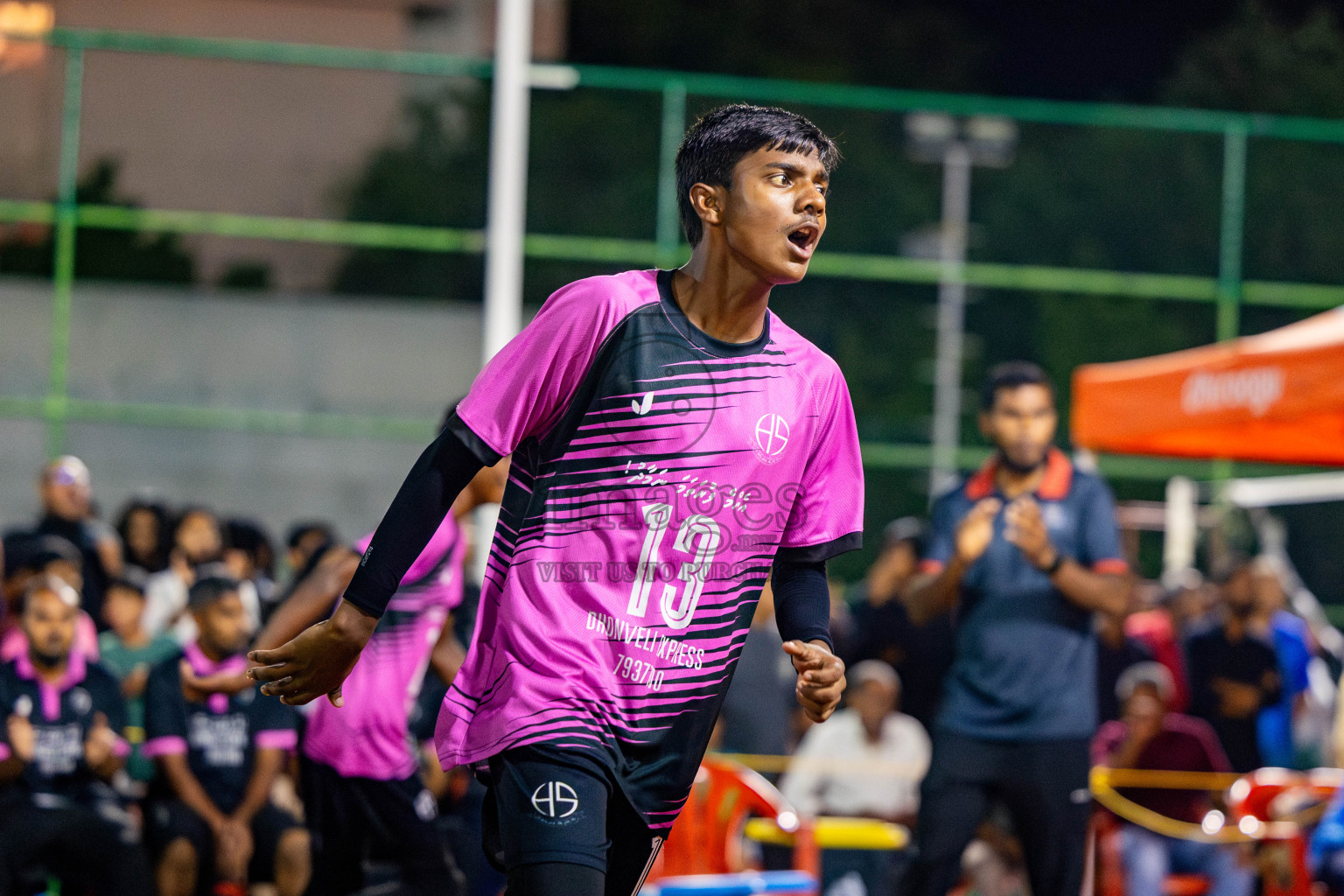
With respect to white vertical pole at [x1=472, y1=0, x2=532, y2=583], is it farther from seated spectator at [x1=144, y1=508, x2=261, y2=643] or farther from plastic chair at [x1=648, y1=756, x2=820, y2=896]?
plastic chair at [x1=648, y1=756, x2=820, y2=896]

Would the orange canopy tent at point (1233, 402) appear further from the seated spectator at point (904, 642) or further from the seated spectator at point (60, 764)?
the seated spectator at point (60, 764)

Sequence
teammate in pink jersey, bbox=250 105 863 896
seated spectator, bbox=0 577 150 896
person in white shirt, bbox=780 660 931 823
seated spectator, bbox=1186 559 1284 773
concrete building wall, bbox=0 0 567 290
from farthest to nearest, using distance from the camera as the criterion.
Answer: concrete building wall, bbox=0 0 567 290
seated spectator, bbox=1186 559 1284 773
person in white shirt, bbox=780 660 931 823
seated spectator, bbox=0 577 150 896
teammate in pink jersey, bbox=250 105 863 896

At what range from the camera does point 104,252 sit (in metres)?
12.4

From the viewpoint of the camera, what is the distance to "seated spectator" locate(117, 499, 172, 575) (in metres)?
10.2

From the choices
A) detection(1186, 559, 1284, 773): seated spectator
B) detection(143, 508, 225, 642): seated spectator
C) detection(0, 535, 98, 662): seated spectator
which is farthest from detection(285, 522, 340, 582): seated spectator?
detection(1186, 559, 1284, 773): seated spectator

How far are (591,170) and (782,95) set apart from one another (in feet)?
6.63

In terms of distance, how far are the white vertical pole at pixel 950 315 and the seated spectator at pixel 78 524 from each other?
535 cm

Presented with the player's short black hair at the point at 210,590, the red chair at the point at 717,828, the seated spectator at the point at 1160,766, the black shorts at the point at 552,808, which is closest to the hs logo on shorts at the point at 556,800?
the black shorts at the point at 552,808

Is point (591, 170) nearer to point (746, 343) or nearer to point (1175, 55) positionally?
point (746, 343)

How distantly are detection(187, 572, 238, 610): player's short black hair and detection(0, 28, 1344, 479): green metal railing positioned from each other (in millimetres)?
4658

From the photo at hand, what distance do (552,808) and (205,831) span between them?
4734 millimetres

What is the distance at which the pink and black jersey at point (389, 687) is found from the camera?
18.9ft

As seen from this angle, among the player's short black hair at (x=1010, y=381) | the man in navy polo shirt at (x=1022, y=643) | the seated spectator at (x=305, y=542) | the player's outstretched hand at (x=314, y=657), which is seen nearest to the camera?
the player's outstretched hand at (x=314, y=657)

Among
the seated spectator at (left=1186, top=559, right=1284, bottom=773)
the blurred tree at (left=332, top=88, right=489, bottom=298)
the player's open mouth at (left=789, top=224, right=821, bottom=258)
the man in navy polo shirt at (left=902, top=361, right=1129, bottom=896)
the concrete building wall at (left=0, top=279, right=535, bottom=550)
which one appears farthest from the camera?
the blurred tree at (left=332, top=88, right=489, bottom=298)
